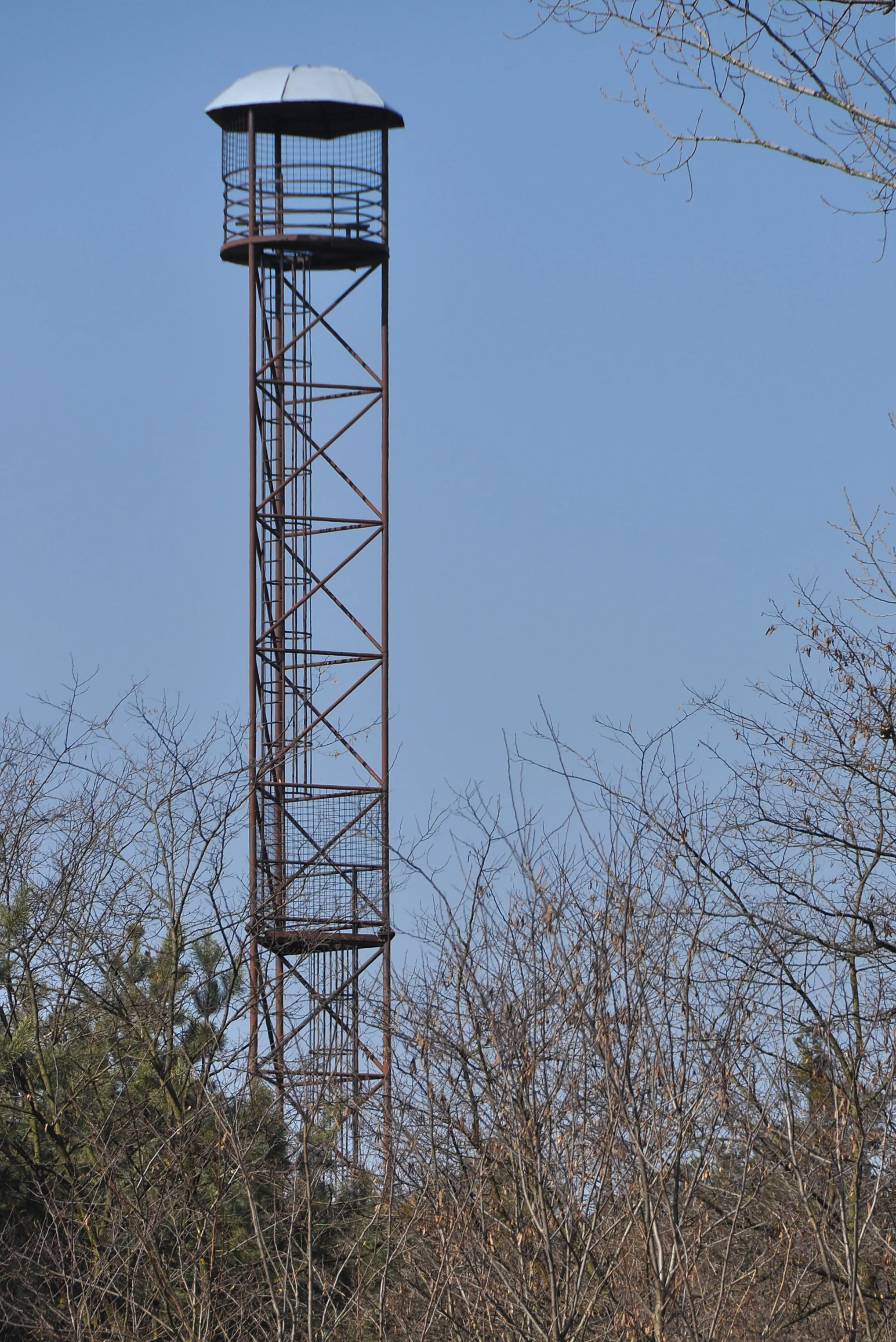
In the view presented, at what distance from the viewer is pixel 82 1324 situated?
45.4 feet

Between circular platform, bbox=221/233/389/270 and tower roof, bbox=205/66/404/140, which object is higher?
tower roof, bbox=205/66/404/140

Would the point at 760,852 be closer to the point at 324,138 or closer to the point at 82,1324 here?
the point at 82,1324

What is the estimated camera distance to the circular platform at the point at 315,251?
2497 cm

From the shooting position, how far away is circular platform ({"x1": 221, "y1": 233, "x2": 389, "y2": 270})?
2497 centimetres

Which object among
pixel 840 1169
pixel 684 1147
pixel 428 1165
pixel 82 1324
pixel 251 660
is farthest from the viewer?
pixel 251 660

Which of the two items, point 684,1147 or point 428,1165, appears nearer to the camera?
point 684,1147

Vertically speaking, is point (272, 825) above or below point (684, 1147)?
above

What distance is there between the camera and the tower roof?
25.0 metres

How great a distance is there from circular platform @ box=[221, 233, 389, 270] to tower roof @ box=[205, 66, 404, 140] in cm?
157

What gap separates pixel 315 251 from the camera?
25203 mm

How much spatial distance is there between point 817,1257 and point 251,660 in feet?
47.0

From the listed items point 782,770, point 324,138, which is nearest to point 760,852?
point 782,770

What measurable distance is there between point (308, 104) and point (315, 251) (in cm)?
180

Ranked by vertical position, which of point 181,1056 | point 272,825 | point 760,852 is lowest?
point 181,1056
